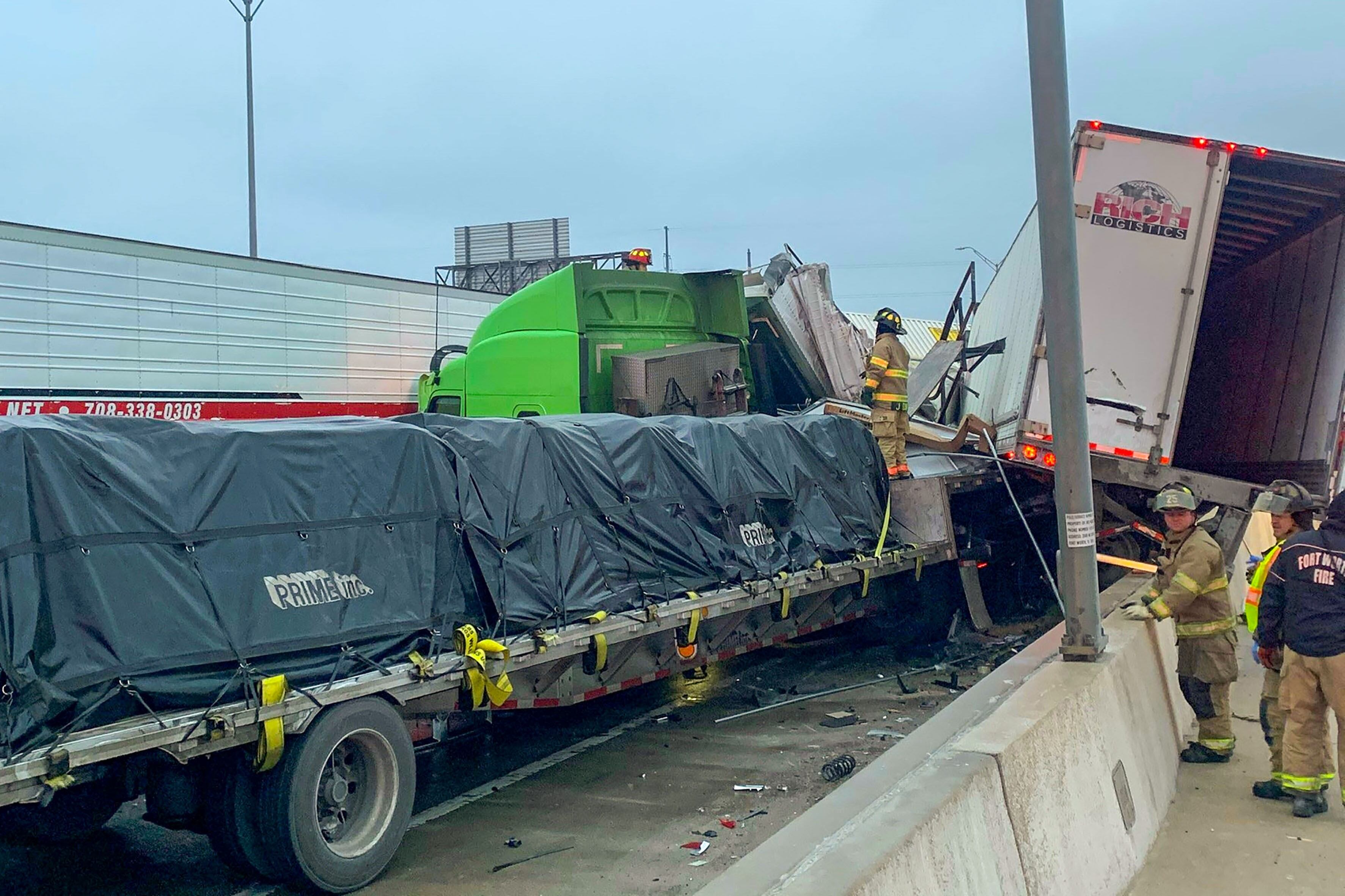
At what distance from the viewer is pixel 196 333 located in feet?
44.5

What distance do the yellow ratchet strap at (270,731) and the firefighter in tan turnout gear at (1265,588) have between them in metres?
4.98

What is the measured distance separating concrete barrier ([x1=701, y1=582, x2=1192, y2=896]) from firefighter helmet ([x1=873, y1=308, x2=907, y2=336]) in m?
4.57

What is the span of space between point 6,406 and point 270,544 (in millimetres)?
8220

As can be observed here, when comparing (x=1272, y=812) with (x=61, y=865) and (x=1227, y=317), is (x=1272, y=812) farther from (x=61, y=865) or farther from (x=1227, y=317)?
(x=1227, y=317)

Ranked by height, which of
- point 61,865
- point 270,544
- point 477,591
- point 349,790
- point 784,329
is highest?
point 784,329

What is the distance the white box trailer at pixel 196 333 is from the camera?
1184cm

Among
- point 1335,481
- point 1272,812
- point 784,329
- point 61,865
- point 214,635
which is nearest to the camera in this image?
point 214,635

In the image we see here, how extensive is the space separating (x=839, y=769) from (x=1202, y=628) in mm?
2331

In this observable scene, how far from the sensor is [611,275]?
36.7 ft

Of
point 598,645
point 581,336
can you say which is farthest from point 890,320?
point 598,645

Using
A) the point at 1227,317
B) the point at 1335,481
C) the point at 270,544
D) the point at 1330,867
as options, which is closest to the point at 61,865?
the point at 270,544

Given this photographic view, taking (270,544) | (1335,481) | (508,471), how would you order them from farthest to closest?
1. (1335,481)
2. (508,471)
3. (270,544)

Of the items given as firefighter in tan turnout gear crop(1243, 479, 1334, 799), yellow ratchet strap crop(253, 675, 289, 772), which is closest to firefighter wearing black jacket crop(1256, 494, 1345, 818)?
firefighter in tan turnout gear crop(1243, 479, 1334, 799)

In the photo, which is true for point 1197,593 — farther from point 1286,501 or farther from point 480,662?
point 480,662
